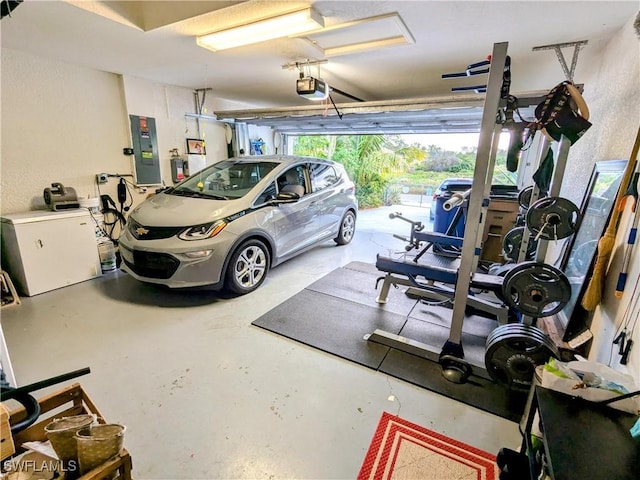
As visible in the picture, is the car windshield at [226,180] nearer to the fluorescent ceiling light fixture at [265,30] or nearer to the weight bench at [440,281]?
the fluorescent ceiling light fixture at [265,30]

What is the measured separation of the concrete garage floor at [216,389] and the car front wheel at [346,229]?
235cm

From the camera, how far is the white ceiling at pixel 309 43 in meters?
2.12

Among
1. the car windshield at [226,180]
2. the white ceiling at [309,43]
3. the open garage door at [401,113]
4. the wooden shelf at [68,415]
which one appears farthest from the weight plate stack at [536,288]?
the car windshield at [226,180]

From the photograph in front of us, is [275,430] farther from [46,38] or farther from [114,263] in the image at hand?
[46,38]

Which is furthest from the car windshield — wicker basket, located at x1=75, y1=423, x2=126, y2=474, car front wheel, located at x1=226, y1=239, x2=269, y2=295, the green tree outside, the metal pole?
the green tree outside

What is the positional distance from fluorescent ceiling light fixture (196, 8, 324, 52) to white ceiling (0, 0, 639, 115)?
6 centimetres

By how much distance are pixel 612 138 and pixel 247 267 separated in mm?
3297

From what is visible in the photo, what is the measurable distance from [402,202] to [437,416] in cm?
969

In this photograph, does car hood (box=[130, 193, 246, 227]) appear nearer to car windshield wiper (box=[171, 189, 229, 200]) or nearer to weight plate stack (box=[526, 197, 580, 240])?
car windshield wiper (box=[171, 189, 229, 200])

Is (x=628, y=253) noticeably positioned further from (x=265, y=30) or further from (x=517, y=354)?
(x=265, y=30)

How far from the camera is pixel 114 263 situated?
155 inches

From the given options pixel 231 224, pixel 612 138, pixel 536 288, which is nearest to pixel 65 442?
pixel 231 224

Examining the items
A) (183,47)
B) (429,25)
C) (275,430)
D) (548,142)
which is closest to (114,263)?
(183,47)

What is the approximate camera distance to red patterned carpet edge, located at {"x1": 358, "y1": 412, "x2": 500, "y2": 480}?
1.44m
